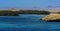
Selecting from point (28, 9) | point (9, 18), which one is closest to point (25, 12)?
point (28, 9)

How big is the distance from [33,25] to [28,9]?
376 mm

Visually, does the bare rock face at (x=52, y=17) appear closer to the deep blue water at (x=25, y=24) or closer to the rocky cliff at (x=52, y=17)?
the rocky cliff at (x=52, y=17)

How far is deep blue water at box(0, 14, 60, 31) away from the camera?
4.24m

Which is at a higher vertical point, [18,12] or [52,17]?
[18,12]

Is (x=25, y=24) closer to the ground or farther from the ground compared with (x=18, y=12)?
closer to the ground

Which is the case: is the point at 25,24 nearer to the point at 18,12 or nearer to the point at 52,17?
the point at 18,12

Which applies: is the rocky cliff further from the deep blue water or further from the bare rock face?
the deep blue water

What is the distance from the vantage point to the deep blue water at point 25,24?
4240 mm

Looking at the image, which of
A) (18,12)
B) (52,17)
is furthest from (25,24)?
(52,17)

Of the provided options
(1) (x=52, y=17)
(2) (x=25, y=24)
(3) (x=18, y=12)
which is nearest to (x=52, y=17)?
(1) (x=52, y=17)

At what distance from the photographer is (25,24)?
435 centimetres

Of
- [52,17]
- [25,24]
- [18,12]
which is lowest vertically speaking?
[25,24]

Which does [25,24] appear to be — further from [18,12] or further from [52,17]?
[52,17]

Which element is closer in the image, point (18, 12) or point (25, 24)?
point (18, 12)
